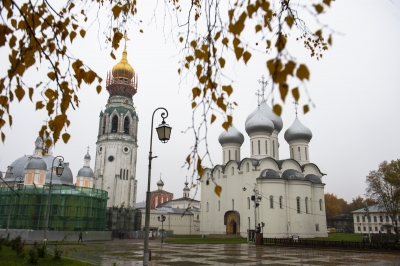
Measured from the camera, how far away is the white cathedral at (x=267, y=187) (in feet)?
127

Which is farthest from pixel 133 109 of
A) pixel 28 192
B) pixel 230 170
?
pixel 28 192

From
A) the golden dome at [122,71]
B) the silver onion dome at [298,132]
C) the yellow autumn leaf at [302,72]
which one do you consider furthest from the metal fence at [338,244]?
the golden dome at [122,71]

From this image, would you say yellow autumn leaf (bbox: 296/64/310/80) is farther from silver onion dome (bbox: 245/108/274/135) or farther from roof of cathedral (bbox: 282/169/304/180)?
silver onion dome (bbox: 245/108/274/135)

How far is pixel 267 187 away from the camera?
38.9m

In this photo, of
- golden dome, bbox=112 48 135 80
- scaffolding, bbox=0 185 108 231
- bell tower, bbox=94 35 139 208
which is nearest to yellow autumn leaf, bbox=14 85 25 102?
scaffolding, bbox=0 185 108 231

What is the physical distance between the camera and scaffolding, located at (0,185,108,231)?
34.2 meters

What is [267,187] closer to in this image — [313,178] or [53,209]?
[313,178]

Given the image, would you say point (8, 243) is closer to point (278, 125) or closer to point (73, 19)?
point (73, 19)

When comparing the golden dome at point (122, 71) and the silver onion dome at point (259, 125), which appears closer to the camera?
the silver onion dome at point (259, 125)

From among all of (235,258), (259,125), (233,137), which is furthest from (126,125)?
(235,258)

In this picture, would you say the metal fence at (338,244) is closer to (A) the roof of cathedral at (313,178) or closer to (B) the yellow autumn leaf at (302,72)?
(A) the roof of cathedral at (313,178)

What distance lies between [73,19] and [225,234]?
3978 centimetres

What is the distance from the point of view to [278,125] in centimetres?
4803

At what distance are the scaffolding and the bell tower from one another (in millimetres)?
17038
